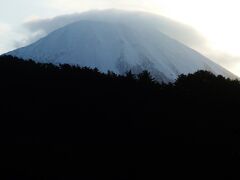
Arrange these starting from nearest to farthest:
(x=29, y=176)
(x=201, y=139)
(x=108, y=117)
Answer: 1. (x=29, y=176)
2. (x=201, y=139)
3. (x=108, y=117)

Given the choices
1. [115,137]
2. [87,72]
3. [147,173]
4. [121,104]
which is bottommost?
[147,173]

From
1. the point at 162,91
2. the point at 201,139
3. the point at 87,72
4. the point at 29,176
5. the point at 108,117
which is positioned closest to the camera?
the point at 29,176

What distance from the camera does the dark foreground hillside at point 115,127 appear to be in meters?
49.4

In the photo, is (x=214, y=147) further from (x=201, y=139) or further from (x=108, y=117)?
(x=108, y=117)

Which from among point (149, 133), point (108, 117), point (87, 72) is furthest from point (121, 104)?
point (87, 72)

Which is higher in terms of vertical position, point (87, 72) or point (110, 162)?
point (87, 72)

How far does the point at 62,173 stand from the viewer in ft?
162

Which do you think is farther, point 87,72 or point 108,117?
point 87,72

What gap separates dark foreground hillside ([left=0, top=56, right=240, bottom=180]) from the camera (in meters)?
49.4

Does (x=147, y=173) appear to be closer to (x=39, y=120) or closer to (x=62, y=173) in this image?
(x=62, y=173)

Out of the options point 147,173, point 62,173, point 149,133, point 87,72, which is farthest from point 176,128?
point 87,72

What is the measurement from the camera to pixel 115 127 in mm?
56594

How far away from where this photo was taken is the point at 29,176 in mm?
48406

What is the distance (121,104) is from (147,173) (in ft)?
39.8
